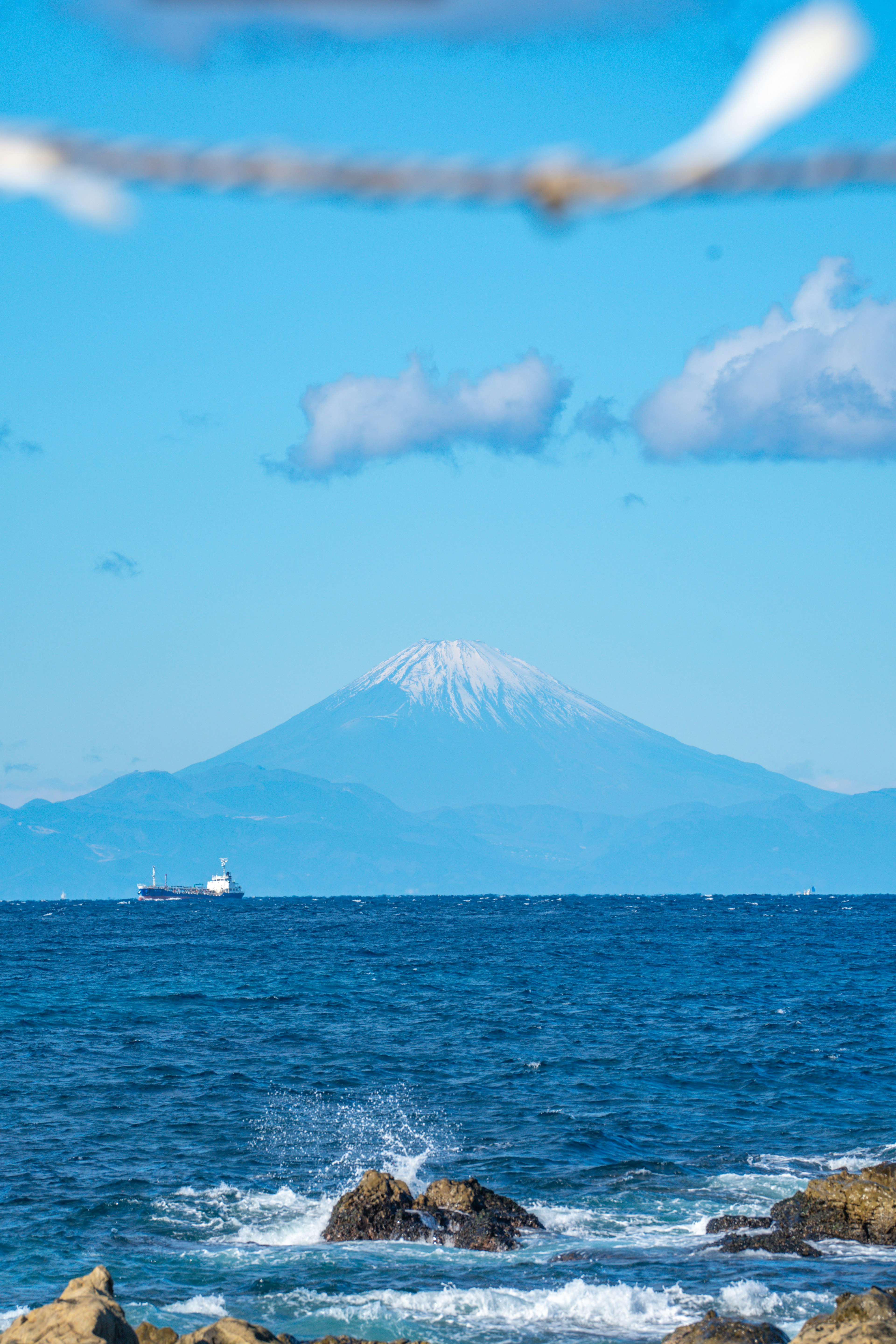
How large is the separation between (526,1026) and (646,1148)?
22.4 meters

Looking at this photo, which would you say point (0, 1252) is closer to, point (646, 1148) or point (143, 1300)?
point (143, 1300)

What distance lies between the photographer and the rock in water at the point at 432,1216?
74.6ft

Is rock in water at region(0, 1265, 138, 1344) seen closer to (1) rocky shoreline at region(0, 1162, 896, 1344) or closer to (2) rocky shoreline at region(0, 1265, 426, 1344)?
(2) rocky shoreline at region(0, 1265, 426, 1344)

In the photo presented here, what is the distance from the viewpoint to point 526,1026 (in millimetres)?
52156

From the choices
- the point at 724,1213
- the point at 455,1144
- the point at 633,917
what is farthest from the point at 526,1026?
the point at 633,917

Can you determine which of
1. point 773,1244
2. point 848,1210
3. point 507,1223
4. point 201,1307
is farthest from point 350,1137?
point 848,1210

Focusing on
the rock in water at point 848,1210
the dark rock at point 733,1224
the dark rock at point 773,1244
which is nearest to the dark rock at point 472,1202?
the dark rock at point 733,1224

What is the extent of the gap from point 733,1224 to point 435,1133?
413 inches

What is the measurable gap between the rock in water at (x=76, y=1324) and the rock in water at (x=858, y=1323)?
827cm

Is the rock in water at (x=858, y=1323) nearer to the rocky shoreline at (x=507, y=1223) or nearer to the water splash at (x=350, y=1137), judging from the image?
the rocky shoreline at (x=507, y=1223)

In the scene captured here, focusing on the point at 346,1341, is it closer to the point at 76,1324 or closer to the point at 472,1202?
the point at 76,1324

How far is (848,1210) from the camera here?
2269 centimetres

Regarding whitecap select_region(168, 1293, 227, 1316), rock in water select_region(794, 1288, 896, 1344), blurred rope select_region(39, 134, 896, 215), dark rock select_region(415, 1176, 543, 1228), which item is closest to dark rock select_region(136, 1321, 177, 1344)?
whitecap select_region(168, 1293, 227, 1316)

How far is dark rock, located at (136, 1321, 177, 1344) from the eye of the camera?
16.2 meters
